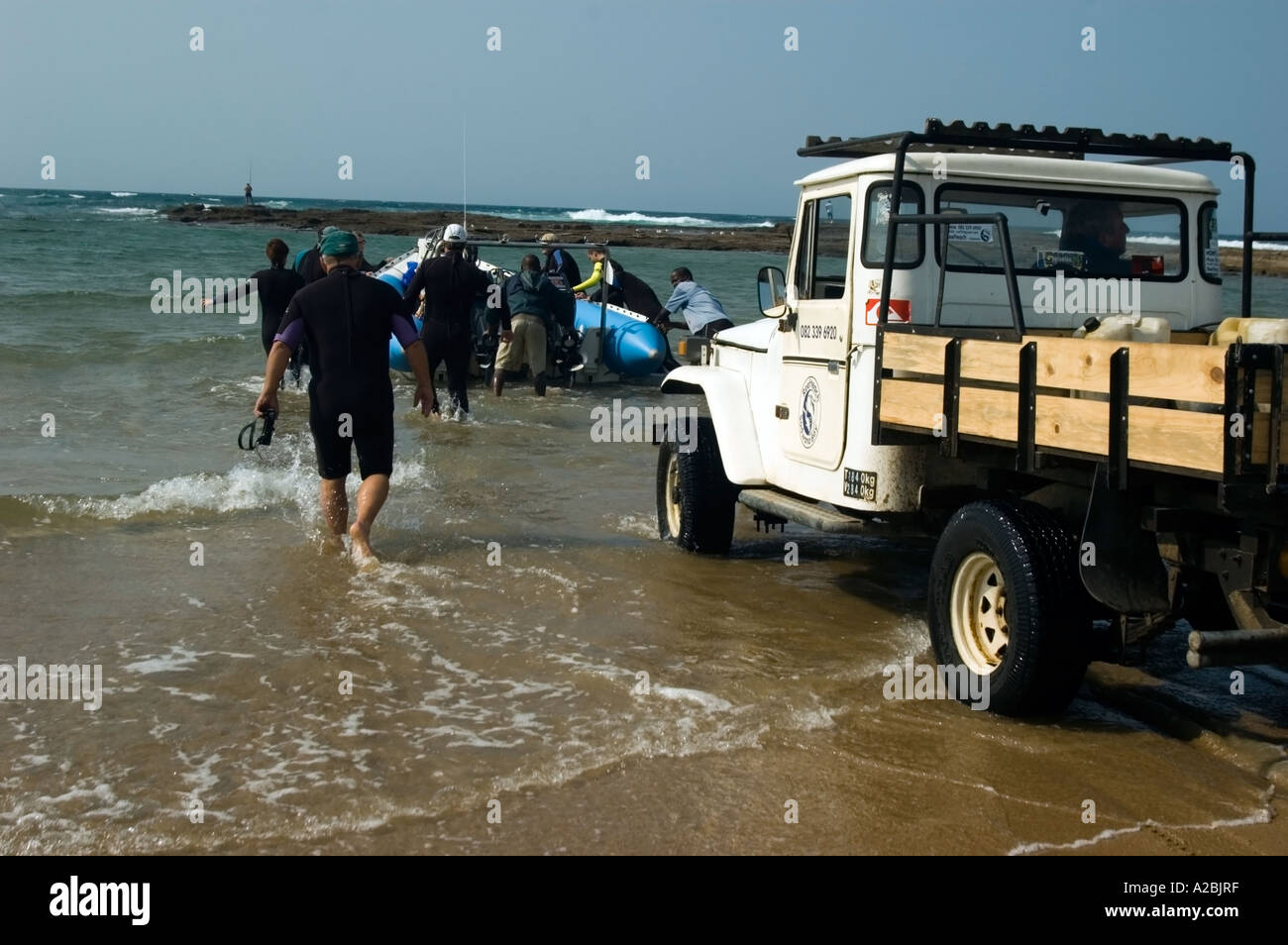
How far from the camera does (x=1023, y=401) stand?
496 centimetres

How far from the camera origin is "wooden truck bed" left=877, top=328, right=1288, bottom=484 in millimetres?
4055

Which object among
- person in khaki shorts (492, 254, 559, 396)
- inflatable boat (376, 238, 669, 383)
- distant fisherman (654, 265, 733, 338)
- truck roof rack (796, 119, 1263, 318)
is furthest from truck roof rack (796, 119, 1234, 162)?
inflatable boat (376, 238, 669, 383)

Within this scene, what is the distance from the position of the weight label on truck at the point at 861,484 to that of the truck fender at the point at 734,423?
115 cm

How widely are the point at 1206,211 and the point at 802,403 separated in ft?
7.32

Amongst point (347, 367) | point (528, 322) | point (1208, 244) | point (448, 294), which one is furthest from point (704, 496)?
point (528, 322)

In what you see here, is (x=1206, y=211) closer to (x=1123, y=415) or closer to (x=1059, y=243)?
(x=1059, y=243)

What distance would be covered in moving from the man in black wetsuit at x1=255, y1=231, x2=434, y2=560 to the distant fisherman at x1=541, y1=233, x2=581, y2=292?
771 centimetres

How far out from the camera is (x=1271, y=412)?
405 cm

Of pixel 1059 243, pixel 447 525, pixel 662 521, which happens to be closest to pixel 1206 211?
pixel 1059 243

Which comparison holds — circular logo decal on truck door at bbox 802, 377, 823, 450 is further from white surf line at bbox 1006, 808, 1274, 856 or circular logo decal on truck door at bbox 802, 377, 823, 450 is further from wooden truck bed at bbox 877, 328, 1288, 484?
white surf line at bbox 1006, 808, 1274, 856

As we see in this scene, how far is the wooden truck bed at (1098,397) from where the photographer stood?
13.3 feet

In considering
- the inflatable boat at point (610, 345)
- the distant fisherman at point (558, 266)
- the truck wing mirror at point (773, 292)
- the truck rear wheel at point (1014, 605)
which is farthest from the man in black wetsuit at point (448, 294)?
the truck rear wheel at point (1014, 605)


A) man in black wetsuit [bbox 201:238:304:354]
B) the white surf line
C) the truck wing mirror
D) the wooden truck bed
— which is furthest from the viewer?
man in black wetsuit [bbox 201:238:304:354]

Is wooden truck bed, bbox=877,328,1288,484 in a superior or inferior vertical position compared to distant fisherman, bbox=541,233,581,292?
inferior
